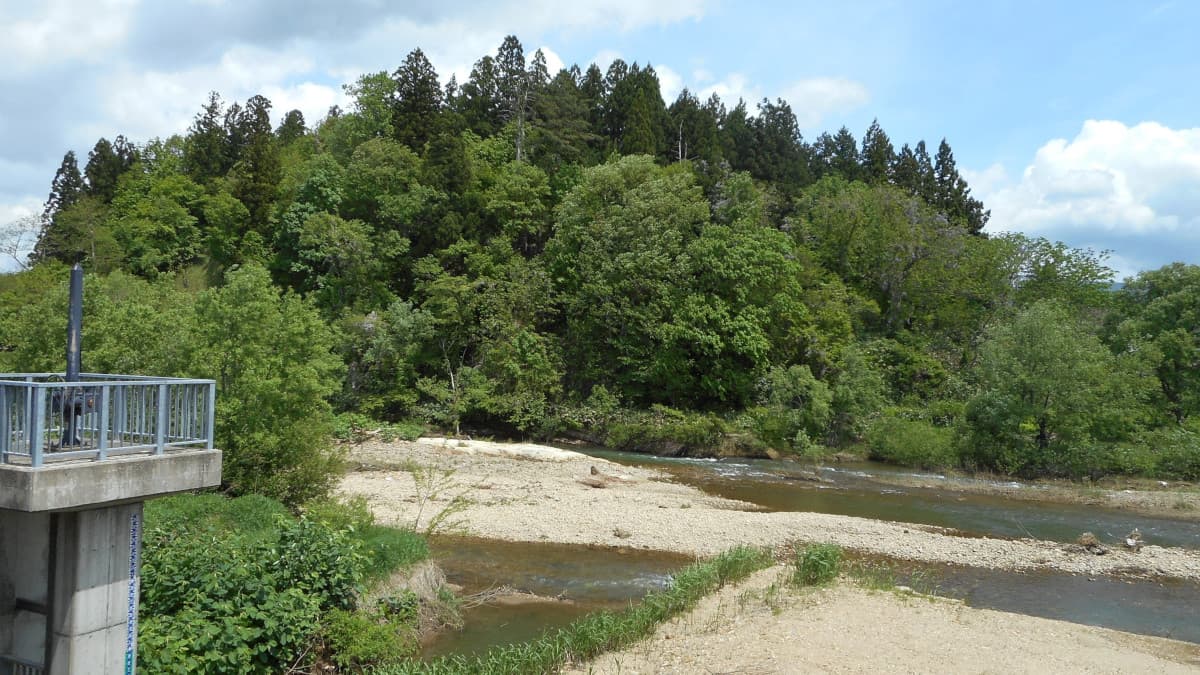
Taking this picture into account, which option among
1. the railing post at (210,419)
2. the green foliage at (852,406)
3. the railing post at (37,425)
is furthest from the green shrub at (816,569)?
the green foliage at (852,406)

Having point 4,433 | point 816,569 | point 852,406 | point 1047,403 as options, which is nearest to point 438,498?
point 816,569

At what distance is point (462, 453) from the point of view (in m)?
32.8

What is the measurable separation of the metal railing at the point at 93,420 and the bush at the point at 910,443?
31945 millimetres

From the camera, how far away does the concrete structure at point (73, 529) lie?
7211 millimetres

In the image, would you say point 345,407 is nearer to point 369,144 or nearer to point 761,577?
point 369,144

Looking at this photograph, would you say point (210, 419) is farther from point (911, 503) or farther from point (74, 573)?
point (911, 503)

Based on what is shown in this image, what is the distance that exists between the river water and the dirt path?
6.18 feet

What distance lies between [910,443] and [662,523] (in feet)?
59.9

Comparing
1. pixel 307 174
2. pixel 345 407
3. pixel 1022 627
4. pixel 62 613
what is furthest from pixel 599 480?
pixel 307 174

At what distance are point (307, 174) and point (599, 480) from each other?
117ft

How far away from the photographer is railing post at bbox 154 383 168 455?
8.10 metres

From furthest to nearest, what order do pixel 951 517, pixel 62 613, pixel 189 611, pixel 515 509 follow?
pixel 951 517, pixel 515 509, pixel 189 611, pixel 62 613

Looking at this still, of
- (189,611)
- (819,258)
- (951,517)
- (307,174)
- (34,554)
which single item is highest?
(307,174)

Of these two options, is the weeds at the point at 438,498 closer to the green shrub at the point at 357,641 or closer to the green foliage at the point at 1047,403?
the green shrub at the point at 357,641
